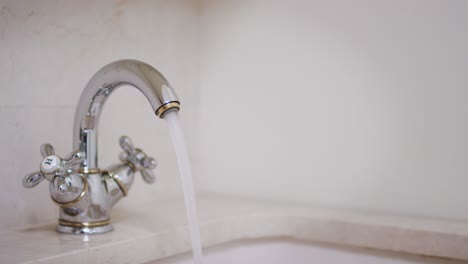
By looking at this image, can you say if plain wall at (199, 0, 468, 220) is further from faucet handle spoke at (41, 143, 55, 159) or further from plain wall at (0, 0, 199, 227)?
faucet handle spoke at (41, 143, 55, 159)

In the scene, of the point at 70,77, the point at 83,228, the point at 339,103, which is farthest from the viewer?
the point at 339,103

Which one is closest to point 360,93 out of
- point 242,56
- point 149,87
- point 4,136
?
point 242,56

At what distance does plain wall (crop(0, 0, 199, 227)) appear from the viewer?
0.98 meters

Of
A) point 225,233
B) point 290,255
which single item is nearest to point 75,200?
point 225,233

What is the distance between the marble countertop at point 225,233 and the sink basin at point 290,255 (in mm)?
19

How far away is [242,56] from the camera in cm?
133

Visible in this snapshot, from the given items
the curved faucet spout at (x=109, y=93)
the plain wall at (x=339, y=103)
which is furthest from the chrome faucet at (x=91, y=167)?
the plain wall at (x=339, y=103)

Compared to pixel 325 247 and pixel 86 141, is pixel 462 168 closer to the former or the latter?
pixel 325 247

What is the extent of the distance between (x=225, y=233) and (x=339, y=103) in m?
0.34

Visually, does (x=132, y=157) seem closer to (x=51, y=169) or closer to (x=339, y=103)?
(x=51, y=169)

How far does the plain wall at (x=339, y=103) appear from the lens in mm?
1100

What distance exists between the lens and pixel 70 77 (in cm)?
108

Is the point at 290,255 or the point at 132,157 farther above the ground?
the point at 132,157

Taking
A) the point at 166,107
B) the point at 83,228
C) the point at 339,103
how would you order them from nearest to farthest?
the point at 166,107 < the point at 83,228 < the point at 339,103
